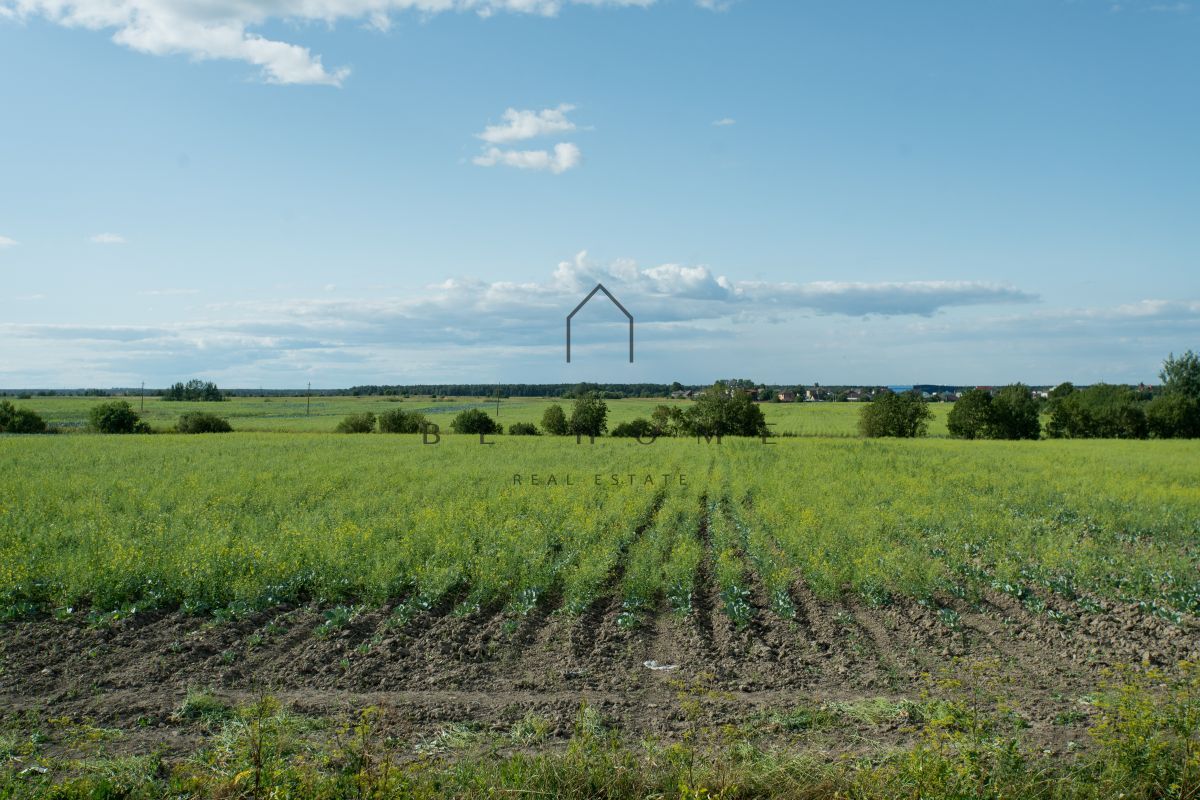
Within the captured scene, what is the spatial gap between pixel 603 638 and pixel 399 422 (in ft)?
217

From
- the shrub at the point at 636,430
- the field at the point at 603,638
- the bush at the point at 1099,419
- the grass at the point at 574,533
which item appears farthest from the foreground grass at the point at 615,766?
the bush at the point at 1099,419

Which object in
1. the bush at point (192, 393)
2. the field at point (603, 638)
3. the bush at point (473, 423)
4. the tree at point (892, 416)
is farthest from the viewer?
the bush at point (192, 393)

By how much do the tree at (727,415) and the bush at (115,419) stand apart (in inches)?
2062

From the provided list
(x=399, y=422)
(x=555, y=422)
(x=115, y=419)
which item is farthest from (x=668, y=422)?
(x=115, y=419)

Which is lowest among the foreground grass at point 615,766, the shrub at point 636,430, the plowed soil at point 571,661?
the plowed soil at point 571,661

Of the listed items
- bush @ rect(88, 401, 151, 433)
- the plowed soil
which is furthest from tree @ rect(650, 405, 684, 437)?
the plowed soil

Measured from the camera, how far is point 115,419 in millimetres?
71688

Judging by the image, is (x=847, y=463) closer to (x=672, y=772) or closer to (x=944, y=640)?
(x=944, y=640)

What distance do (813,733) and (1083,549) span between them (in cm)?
1218

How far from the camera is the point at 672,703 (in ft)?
27.1

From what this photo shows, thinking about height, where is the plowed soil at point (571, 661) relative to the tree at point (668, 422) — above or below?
below

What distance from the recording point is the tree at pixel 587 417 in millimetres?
67250

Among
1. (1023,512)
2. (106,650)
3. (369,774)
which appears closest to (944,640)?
(369,774)

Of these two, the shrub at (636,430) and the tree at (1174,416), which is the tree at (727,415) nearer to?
the shrub at (636,430)
